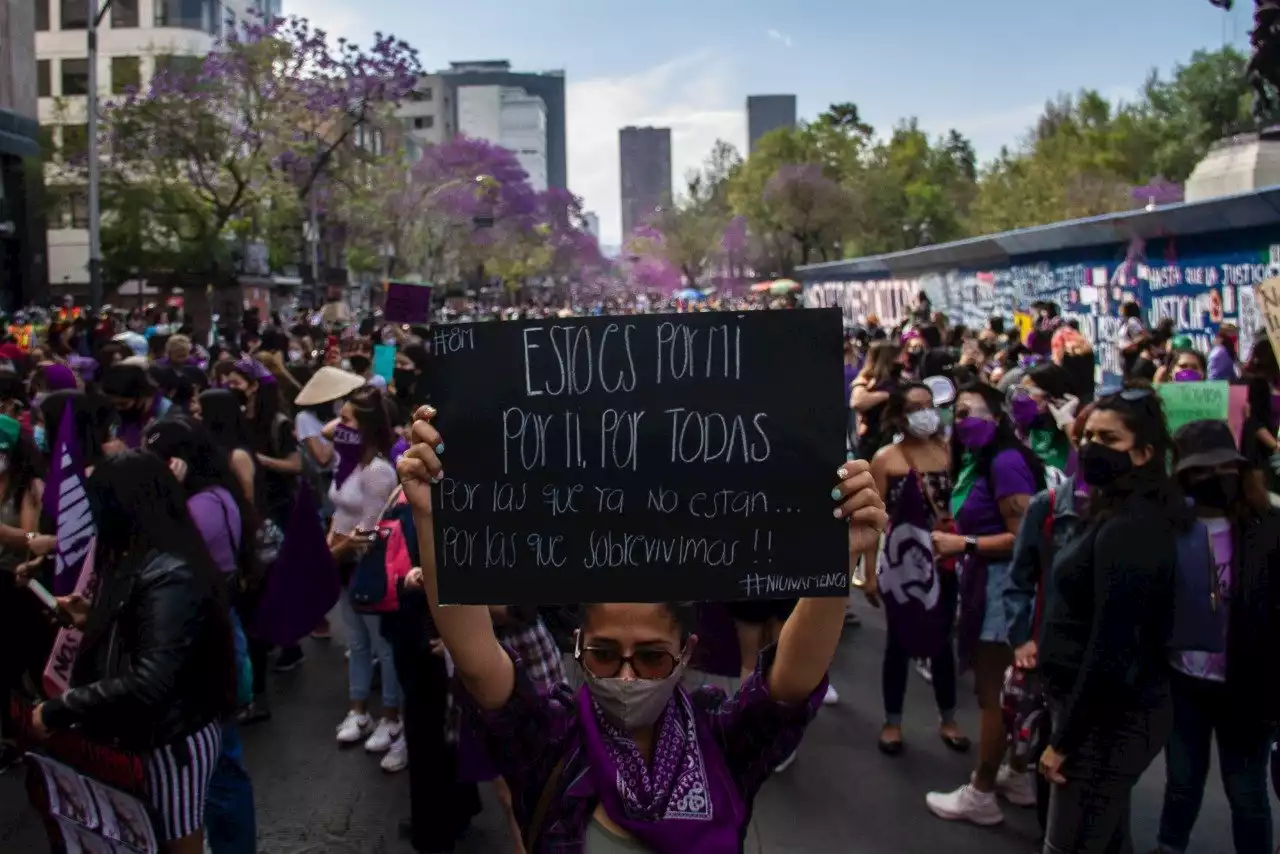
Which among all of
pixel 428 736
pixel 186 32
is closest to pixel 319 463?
pixel 428 736

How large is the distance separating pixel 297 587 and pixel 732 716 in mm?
3330

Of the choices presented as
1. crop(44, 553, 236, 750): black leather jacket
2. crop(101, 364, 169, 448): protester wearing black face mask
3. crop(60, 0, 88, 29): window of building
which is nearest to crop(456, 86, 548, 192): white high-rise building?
crop(60, 0, 88, 29): window of building

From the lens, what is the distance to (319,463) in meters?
7.54

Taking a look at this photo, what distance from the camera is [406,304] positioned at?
12.0 metres

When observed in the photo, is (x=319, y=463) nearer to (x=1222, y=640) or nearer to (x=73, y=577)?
(x=73, y=577)

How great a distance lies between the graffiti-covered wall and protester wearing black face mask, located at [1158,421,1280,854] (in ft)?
36.5

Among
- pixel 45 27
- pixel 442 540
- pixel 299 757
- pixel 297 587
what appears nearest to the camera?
pixel 442 540

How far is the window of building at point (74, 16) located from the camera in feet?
142

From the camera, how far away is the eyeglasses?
2.42 metres

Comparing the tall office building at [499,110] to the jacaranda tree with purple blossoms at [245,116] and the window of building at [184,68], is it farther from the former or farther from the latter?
the jacaranda tree with purple blossoms at [245,116]

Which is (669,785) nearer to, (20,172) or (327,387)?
(327,387)

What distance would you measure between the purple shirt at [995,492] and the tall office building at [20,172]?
23669mm

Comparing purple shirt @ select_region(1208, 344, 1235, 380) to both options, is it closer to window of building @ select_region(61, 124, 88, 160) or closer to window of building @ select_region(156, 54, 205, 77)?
window of building @ select_region(156, 54, 205, 77)

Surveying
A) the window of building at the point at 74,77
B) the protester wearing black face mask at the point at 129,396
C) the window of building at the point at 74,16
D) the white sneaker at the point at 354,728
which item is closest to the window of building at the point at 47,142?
the window of building at the point at 74,77
